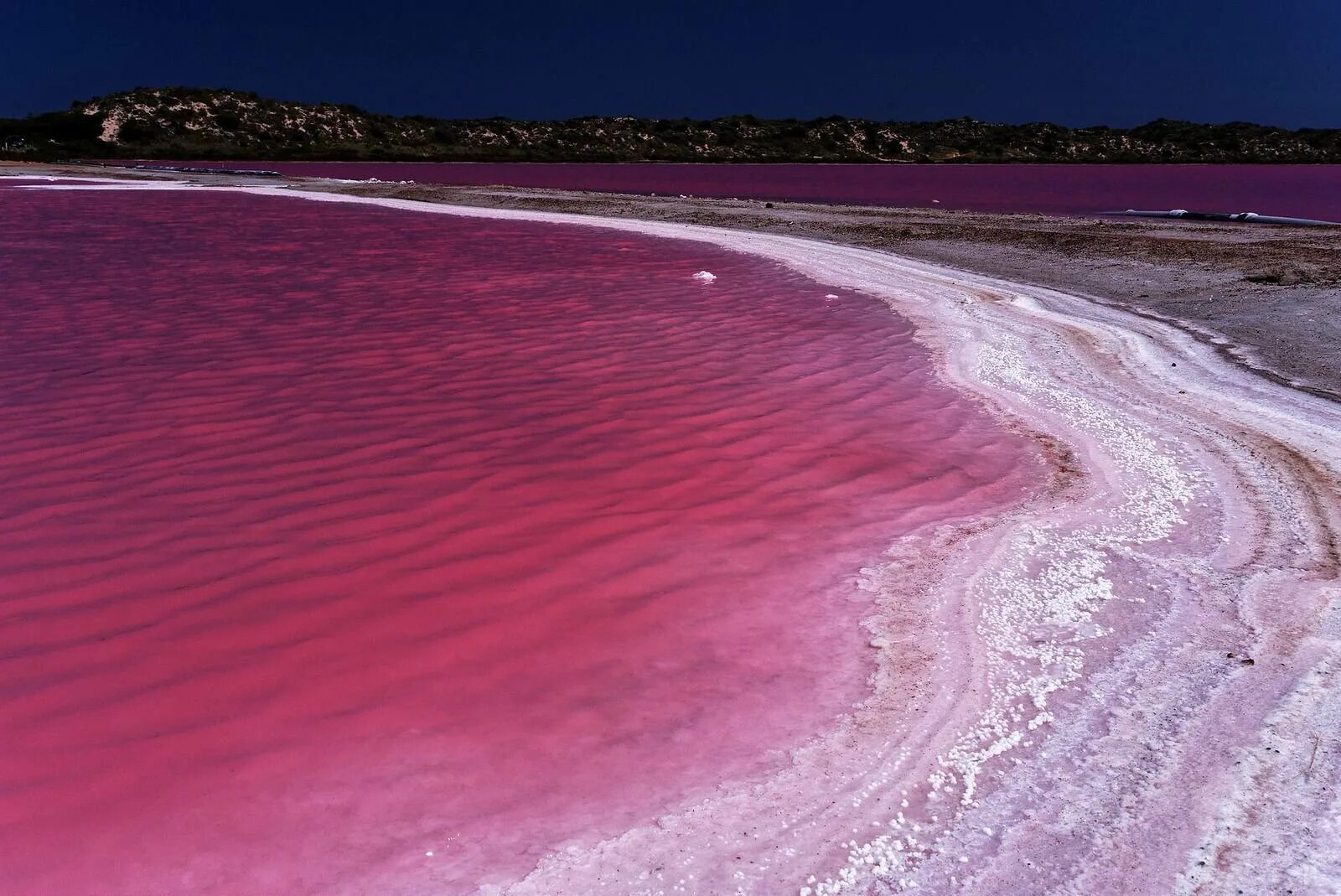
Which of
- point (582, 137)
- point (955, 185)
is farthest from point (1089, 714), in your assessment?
point (582, 137)

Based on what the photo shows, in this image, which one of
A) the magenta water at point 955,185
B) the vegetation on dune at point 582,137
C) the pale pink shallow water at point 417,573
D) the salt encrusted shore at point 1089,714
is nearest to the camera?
the salt encrusted shore at point 1089,714

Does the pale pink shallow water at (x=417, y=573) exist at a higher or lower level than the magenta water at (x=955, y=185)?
lower

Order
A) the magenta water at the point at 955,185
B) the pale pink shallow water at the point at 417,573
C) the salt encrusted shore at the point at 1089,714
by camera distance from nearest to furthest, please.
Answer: the salt encrusted shore at the point at 1089,714
the pale pink shallow water at the point at 417,573
the magenta water at the point at 955,185

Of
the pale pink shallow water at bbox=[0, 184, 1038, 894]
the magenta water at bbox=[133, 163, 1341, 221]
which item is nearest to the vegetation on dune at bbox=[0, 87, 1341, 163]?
the magenta water at bbox=[133, 163, 1341, 221]

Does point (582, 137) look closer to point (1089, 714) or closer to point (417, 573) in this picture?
point (417, 573)

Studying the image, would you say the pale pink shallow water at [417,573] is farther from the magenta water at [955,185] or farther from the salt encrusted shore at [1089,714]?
the magenta water at [955,185]

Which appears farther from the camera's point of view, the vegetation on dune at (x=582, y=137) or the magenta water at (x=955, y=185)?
the vegetation on dune at (x=582, y=137)

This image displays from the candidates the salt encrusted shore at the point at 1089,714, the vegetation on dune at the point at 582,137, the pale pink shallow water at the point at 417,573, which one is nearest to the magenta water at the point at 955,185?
the vegetation on dune at the point at 582,137
